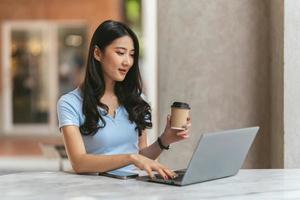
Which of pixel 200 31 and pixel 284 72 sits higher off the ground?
pixel 200 31

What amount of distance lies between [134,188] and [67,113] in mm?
599

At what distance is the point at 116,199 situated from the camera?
2.01 metres

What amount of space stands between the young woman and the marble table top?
21 cm

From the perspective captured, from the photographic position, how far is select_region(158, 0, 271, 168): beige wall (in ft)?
12.8

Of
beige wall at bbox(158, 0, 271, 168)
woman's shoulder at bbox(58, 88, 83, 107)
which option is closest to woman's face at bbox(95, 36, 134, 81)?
woman's shoulder at bbox(58, 88, 83, 107)

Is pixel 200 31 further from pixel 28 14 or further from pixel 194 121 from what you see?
pixel 28 14

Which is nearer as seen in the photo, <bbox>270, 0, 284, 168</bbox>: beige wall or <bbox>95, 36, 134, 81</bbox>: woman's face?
<bbox>95, 36, 134, 81</bbox>: woman's face

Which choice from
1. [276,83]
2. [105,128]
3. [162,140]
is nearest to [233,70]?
[276,83]

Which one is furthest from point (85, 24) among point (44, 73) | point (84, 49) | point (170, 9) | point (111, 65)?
point (111, 65)

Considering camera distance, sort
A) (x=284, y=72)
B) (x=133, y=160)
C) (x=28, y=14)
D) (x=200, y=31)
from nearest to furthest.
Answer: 1. (x=133, y=160)
2. (x=284, y=72)
3. (x=200, y=31)
4. (x=28, y=14)

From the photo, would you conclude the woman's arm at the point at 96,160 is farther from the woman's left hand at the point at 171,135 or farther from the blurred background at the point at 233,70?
the blurred background at the point at 233,70

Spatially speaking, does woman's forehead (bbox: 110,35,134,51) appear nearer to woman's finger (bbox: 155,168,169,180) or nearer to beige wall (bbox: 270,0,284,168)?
woman's finger (bbox: 155,168,169,180)

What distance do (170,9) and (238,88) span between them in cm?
70

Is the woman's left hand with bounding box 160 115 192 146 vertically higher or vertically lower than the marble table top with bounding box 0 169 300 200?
higher
